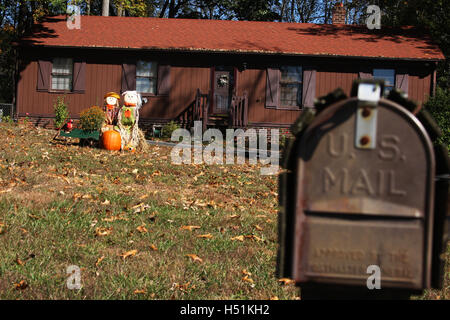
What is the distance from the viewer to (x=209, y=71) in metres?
19.1

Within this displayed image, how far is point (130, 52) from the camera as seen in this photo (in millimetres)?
19125

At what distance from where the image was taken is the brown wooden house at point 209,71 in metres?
18.7

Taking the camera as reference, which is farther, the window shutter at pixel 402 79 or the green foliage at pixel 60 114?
the window shutter at pixel 402 79

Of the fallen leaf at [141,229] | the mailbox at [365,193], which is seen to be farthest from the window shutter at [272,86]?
the mailbox at [365,193]

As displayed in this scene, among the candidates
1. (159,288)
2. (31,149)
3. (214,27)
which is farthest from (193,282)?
(214,27)

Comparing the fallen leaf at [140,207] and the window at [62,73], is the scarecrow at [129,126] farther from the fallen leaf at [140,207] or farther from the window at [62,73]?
the window at [62,73]

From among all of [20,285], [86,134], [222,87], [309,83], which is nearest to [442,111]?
[309,83]

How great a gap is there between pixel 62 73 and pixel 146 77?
352cm

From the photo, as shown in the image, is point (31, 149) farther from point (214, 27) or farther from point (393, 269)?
point (214, 27)

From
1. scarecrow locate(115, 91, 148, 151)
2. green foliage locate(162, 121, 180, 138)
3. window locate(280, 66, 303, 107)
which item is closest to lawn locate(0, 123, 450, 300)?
scarecrow locate(115, 91, 148, 151)

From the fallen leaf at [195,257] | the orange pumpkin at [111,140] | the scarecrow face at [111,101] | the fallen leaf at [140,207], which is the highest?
the scarecrow face at [111,101]

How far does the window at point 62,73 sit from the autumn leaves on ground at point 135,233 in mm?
10884

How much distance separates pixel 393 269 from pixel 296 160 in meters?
0.53

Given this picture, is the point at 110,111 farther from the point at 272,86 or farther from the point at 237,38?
the point at 237,38
